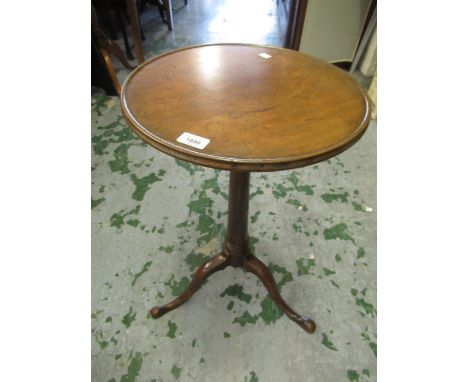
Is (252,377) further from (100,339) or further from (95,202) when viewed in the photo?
(95,202)

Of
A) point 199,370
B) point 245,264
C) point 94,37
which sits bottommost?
point 199,370

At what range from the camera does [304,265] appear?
1.37 meters

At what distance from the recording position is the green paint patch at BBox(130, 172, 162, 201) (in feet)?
5.53

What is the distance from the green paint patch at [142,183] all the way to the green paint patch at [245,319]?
87 cm

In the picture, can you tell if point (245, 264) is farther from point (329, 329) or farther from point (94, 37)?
point (94, 37)

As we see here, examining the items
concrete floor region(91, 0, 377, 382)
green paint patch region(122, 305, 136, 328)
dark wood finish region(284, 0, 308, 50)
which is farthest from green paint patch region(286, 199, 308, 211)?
dark wood finish region(284, 0, 308, 50)

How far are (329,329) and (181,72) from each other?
3.63 ft

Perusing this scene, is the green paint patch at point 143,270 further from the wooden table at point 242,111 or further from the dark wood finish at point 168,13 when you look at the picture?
the dark wood finish at point 168,13

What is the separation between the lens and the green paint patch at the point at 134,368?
104 centimetres

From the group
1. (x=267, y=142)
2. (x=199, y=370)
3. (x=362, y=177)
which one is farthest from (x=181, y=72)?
(x=362, y=177)

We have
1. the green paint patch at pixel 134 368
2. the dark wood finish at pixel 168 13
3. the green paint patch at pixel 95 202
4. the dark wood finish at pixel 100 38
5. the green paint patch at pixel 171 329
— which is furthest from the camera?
the dark wood finish at pixel 168 13

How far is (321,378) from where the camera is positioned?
3.45 ft

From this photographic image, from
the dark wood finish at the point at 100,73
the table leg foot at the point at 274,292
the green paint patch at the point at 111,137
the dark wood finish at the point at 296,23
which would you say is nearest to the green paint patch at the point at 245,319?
the table leg foot at the point at 274,292

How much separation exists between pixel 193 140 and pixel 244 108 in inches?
7.9
